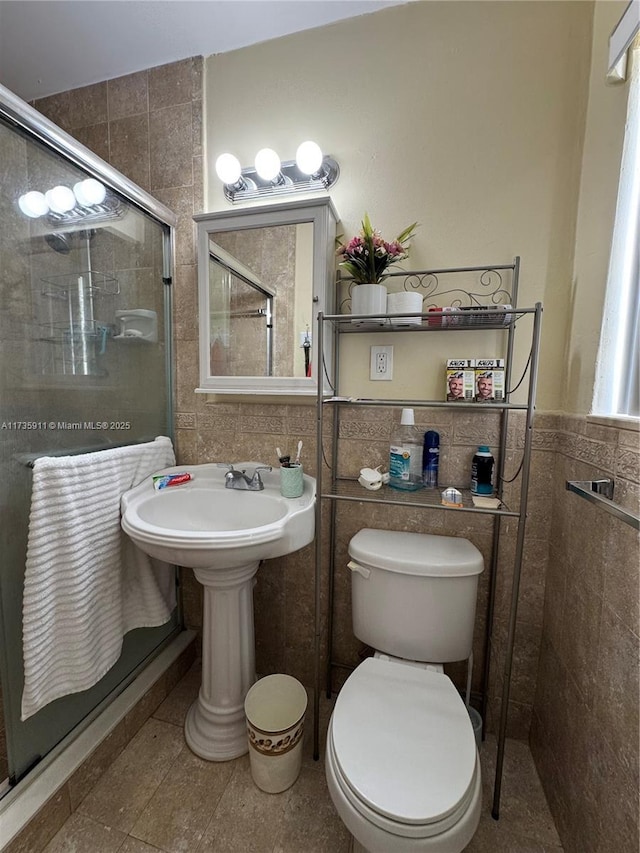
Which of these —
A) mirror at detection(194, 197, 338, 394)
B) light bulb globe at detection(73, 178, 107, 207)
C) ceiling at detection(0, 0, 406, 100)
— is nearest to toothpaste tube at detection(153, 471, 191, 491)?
mirror at detection(194, 197, 338, 394)

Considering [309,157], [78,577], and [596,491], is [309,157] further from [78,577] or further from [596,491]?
[78,577]

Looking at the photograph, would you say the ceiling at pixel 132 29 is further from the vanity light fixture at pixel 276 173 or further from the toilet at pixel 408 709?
the toilet at pixel 408 709

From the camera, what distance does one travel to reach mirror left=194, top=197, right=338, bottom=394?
120 cm

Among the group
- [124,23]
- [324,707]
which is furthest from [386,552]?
[124,23]

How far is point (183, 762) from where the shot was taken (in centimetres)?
115

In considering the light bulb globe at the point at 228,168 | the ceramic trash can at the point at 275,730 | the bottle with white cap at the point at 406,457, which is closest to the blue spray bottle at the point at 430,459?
the bottle with white cap at the point at 406,457

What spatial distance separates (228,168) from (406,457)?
3.88 feet

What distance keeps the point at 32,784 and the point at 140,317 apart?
143cm

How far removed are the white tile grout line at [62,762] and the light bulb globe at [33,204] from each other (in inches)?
60.4

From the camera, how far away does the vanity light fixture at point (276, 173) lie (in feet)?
3.91

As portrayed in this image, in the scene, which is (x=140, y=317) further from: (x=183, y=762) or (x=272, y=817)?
(x=272, y=817)

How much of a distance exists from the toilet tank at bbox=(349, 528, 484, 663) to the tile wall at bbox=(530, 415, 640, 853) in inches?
→ 10.0

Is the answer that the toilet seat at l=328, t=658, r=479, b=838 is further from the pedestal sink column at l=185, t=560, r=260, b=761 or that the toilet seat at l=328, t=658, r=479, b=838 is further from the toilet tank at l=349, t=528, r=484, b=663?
the pedestal sink column at l=185, t=560, r=260, b=761

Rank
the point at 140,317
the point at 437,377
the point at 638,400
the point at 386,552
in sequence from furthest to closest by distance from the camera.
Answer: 1. the point at 140,317
2. the point at 437,377
3. the point at 386,552
4. the point at 638,400
